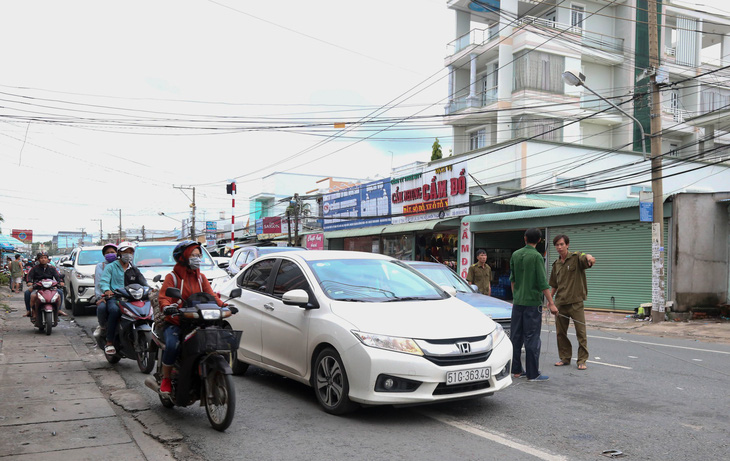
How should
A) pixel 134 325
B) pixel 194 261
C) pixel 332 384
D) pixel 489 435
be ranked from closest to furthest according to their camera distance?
1. pixel 489 435
2. pixel 332 384
3. pixel 194 261
4. pixel 134 325

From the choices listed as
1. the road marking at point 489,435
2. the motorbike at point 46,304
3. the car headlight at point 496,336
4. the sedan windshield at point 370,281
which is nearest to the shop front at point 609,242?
the sedan windshield at point 370,281

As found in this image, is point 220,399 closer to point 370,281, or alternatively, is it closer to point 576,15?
point 370,281

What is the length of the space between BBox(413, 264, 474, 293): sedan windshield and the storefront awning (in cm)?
1591

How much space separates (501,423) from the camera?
540 centimetres

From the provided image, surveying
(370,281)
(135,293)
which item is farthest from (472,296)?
(135,293)

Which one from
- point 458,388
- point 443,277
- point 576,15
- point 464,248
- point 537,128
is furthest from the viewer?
point 576,15

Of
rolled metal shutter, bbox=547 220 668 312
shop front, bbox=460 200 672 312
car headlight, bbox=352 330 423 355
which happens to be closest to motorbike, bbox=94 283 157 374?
car headlight, bbox=352 330 423 355

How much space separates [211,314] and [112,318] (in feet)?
12.1

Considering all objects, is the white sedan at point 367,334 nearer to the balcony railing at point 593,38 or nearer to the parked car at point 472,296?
the parked car at point 472,296

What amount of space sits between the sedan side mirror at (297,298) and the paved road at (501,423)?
1.04 meters

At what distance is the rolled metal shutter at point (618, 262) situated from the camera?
18609mm

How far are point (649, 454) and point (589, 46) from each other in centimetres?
3108

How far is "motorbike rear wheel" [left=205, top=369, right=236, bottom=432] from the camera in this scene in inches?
196

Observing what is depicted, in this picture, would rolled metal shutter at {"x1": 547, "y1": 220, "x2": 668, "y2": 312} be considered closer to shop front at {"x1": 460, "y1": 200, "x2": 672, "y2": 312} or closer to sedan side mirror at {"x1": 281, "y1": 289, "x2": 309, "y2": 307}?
shop front at {"x1": 460, "y1": 200, "x2": 672, "y2": 312}
